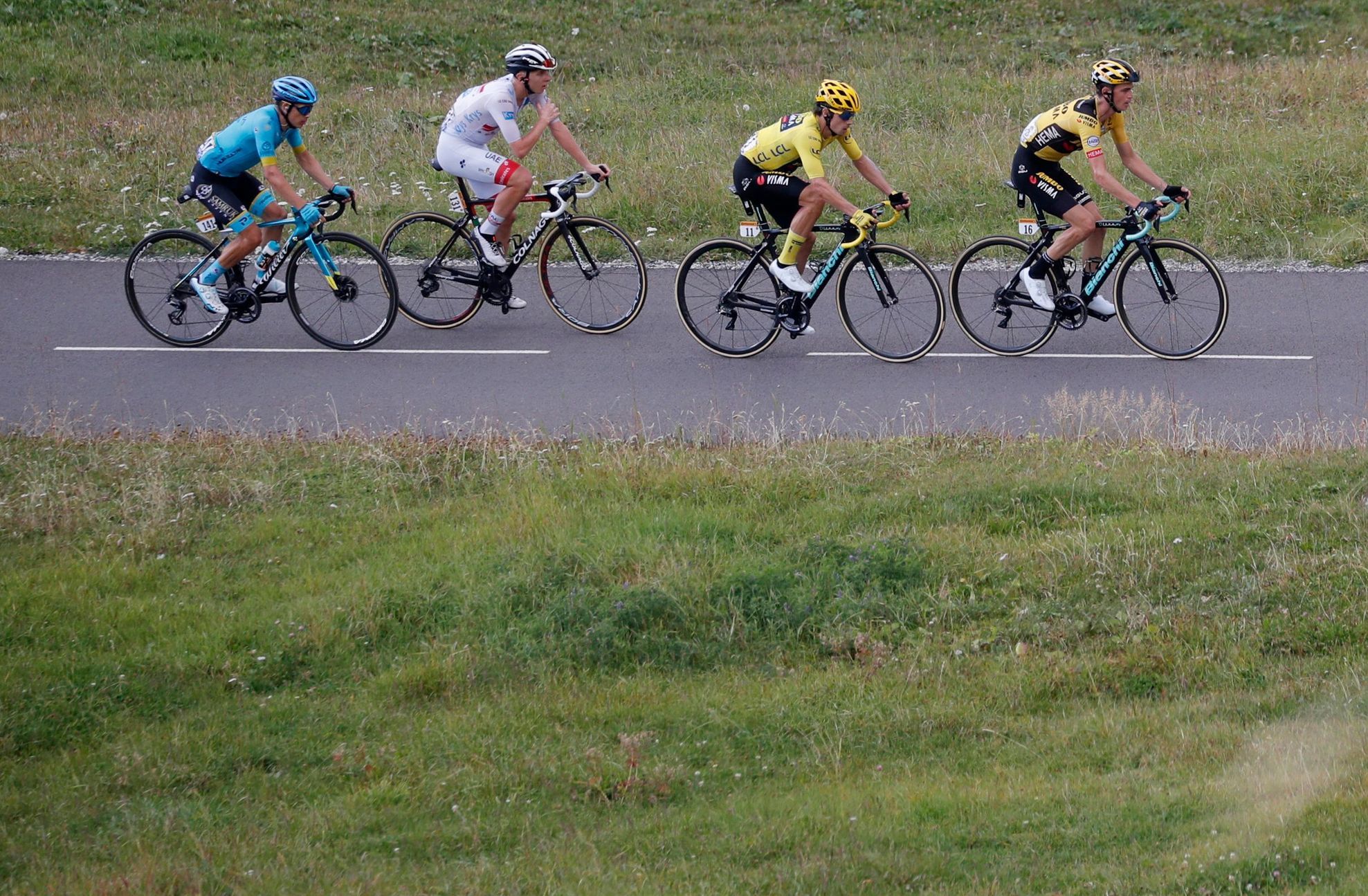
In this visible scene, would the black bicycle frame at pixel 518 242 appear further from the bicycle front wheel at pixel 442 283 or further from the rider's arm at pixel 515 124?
the rider's arm at pixel 515 124

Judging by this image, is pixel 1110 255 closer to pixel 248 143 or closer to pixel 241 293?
pixel 248 143

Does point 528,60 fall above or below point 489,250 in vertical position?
above

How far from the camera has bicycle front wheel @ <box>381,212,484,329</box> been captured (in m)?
11.6

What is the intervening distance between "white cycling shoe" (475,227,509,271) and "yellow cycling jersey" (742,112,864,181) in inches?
87.4

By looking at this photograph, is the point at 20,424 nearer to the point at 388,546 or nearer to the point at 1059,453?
the point at 388,546

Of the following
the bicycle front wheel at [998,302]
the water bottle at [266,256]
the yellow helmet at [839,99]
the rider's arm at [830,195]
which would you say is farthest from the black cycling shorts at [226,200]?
the bicycle front wheel at [998,302]

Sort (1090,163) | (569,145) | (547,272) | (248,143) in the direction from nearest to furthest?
(1090,163), (248,143), (569,145), (547,272)

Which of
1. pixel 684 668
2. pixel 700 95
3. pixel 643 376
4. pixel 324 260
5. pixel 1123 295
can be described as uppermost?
pixel 700 95

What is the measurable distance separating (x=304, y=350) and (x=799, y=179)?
4227 millimetres

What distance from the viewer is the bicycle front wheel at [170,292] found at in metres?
11.3

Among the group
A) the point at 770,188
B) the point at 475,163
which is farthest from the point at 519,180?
the point at 770,188

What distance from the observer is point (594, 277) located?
1148 cm

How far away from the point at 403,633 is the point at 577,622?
84 cm

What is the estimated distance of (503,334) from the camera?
38.3 feet
